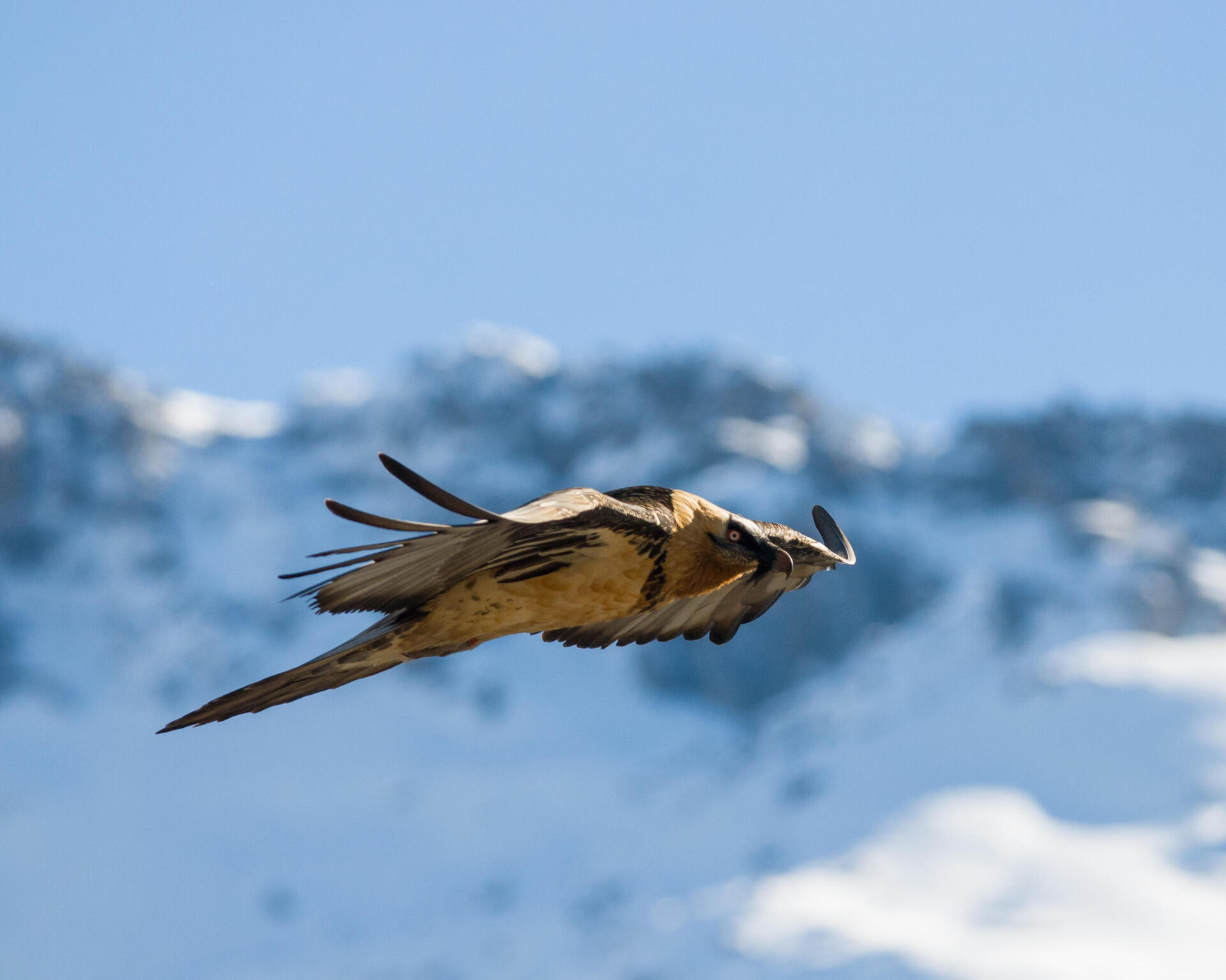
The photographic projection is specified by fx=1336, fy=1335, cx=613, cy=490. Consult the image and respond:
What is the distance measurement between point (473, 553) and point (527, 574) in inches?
27.3

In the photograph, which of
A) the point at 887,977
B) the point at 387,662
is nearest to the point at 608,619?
the point at 387,662

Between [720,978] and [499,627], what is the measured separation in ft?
662

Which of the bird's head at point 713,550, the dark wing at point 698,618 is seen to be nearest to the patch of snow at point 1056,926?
the dark wing at point 698,618

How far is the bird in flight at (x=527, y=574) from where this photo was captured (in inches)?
237

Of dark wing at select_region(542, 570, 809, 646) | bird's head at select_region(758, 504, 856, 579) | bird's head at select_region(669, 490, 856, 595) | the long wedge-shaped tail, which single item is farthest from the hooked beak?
the long wedge-shaped tail

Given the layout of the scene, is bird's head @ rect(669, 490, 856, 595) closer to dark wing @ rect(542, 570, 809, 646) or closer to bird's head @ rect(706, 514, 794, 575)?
bird's head @ rect(706, 514, 794, 575)

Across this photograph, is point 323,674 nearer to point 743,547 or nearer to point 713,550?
point 713,550

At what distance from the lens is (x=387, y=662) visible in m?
7.09

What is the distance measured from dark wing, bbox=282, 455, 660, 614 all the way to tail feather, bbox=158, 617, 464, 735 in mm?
199

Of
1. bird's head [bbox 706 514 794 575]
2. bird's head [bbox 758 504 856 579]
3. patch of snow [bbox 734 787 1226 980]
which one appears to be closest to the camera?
bird's head [bbox 706 514 794 575]

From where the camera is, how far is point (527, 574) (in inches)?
268

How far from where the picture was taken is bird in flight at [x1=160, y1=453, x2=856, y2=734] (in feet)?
19.8

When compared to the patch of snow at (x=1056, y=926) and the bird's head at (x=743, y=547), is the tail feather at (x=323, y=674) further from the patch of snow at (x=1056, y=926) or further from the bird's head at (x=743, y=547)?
the patch of snow at (x=1056, y=926)

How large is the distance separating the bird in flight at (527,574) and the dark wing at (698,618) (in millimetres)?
218
